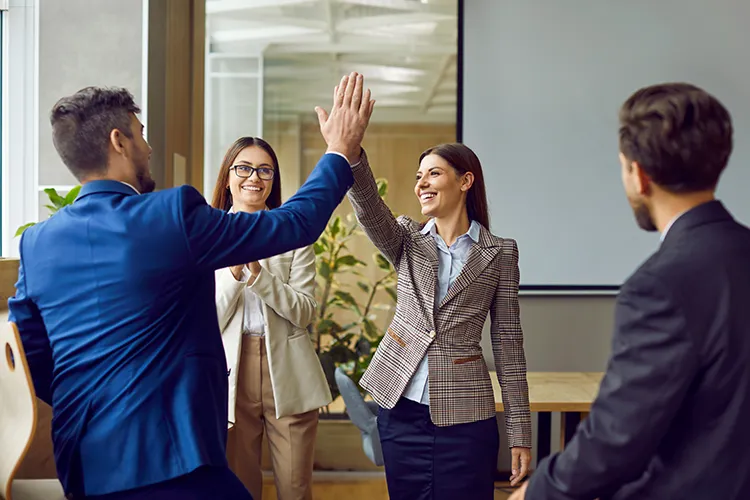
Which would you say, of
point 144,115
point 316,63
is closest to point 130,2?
point 144,115

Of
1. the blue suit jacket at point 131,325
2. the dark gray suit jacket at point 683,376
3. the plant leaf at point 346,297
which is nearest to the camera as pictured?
the dark gray suit jacket at point 683,376

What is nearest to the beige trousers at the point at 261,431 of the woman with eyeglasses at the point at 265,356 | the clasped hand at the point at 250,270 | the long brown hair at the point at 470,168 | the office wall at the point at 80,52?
the woman with eyeglasses at the point at 265,356

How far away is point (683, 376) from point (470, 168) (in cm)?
126

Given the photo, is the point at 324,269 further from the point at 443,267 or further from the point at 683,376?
the point at 683,376

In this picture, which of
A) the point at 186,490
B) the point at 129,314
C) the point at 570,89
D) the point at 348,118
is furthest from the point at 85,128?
the point at 570,89

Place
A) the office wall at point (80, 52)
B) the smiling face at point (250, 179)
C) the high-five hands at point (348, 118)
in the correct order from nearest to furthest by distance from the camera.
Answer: the high-five hands at point (348, 118)
the smiling face at point (250, 179)
the office wall at point (80, 52)

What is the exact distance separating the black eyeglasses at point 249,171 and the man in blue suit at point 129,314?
100 centimetres

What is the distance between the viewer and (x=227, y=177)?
2.54 meters

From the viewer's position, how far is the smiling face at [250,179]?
2459 millimetres

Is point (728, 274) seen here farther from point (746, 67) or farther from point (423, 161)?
point (746, 67)

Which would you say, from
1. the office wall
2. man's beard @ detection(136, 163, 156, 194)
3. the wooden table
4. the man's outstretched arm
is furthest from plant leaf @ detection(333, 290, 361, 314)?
man's beard @ detection(136, 163, 156, 194)

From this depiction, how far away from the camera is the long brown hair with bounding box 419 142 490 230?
216cm

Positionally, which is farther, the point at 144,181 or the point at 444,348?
the point at 444,348

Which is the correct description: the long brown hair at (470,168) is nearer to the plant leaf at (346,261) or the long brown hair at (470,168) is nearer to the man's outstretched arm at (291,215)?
the man's outstretched arm at (291,215)
